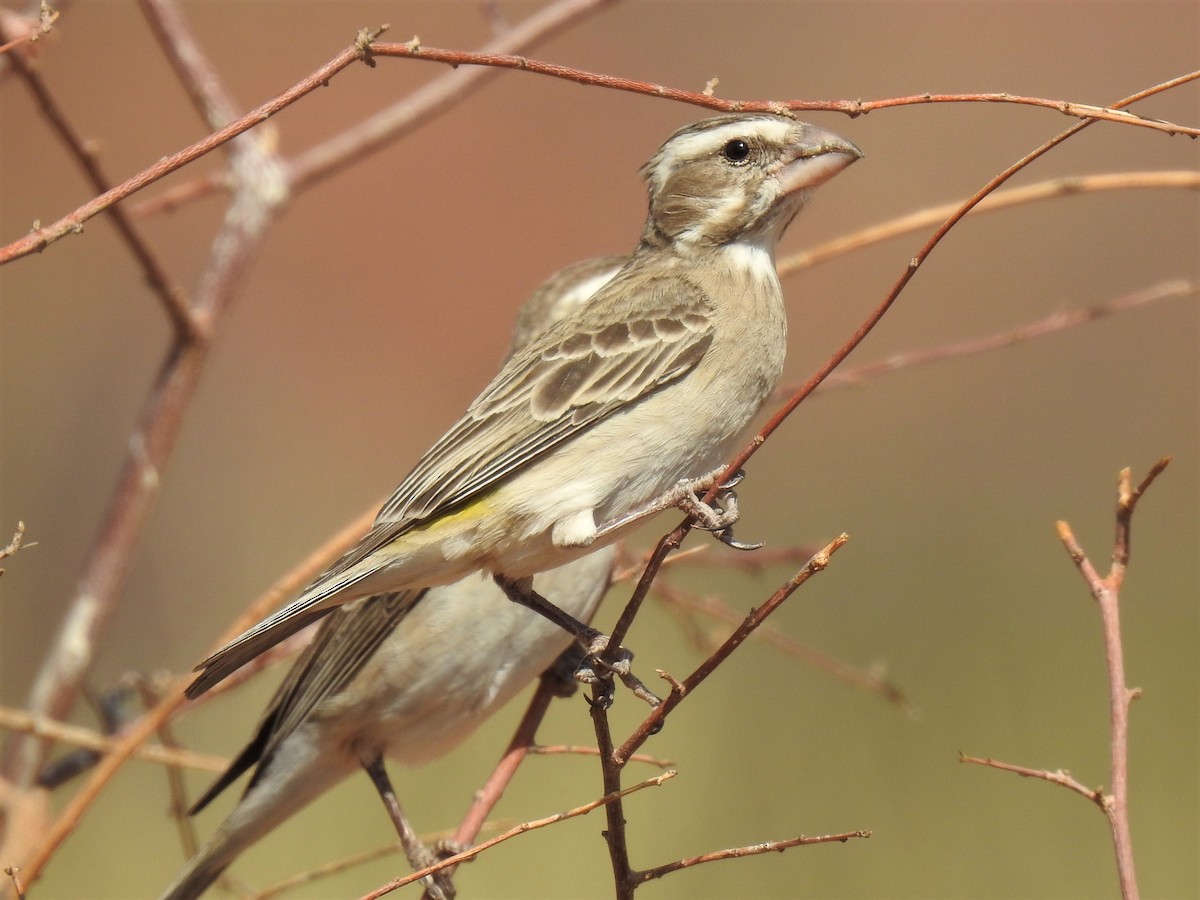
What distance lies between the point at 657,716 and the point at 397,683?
2.14 m

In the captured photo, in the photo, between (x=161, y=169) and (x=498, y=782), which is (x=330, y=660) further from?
(x=161, y=169)

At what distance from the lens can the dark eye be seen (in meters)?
3.88

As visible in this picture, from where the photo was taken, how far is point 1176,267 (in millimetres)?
Answer: 12977

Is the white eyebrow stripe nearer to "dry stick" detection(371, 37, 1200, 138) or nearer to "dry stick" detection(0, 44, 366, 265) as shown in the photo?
"dry stick" detection(371, 37, 1200, 138)

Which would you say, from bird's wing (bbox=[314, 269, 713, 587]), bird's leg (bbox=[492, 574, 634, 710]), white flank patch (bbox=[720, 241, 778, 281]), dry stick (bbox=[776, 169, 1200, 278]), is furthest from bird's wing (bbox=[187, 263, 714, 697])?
dry stick (bbox=[776, 169, 1200, 278])

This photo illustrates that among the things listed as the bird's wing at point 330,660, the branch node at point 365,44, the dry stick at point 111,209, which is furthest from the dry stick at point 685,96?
the bird's wing at point 330,660

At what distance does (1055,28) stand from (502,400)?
14.9 metres

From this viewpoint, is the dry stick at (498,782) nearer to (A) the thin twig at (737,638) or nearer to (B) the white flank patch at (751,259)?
(A) the thin twig at (737,638)

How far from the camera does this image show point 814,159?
3750mm

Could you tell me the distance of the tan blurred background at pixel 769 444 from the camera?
6.09m

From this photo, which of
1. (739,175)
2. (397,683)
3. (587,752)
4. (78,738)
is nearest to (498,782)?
(587,752)

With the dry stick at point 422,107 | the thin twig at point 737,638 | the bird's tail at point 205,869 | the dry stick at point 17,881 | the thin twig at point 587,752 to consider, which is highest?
the dry stick at point 422,107

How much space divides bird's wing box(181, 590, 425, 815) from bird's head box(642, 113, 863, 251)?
1.41 meters

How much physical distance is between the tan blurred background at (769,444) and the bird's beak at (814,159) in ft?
10.4
